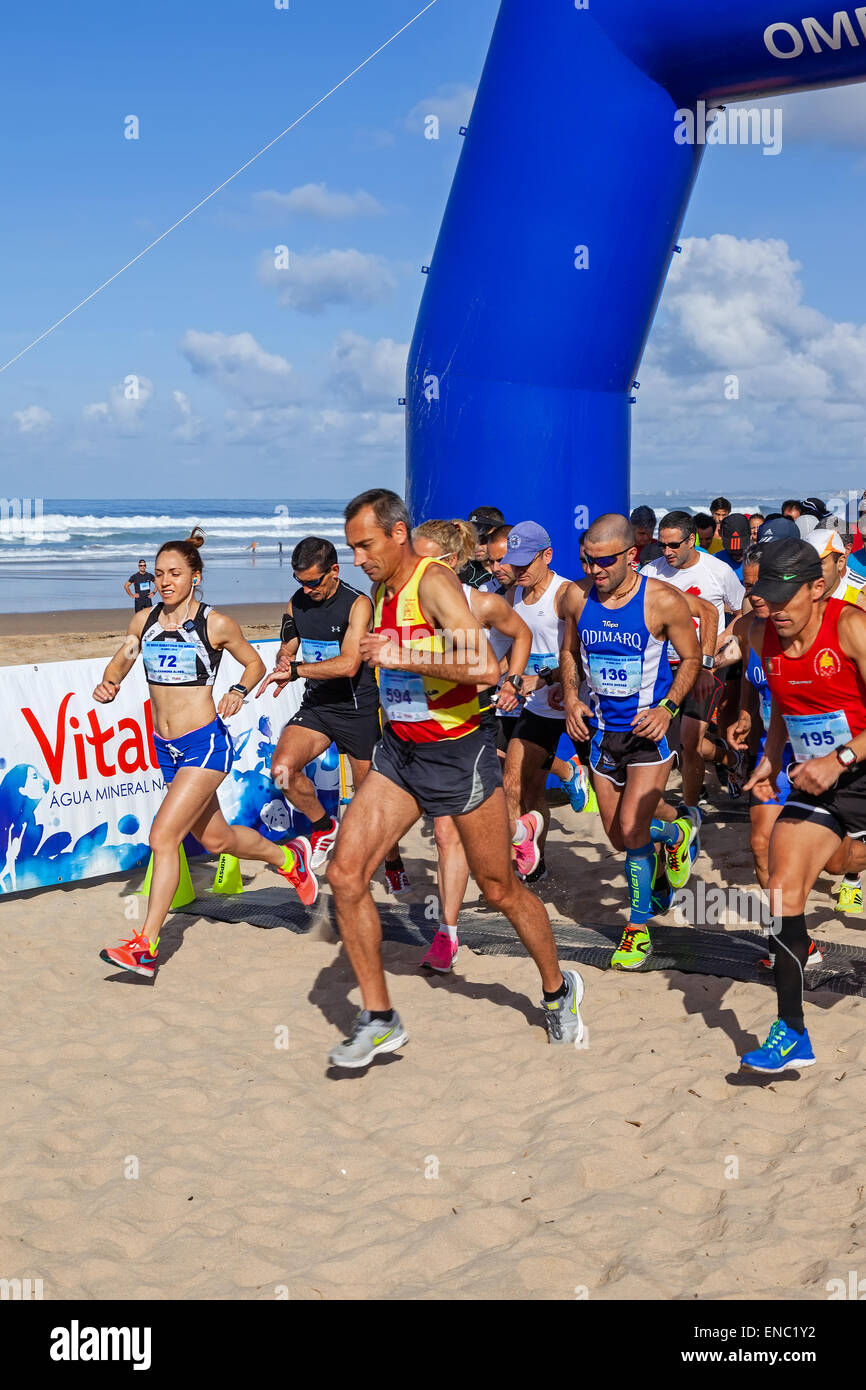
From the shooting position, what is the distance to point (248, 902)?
6527mm

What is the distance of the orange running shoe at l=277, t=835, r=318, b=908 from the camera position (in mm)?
6172

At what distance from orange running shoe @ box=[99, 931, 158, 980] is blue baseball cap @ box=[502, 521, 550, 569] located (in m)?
2.68

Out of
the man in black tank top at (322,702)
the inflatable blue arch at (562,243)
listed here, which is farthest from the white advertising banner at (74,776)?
the inflatable blue arch at (562,243)

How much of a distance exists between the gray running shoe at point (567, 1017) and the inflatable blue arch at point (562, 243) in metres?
4.25

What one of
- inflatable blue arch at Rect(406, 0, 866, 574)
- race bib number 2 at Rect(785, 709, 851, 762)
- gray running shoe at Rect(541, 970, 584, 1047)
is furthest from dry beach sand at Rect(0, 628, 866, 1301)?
inflatable blue arch at Rect(406, 0, 866, 574)

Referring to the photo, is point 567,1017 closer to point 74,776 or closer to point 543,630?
point 543,630

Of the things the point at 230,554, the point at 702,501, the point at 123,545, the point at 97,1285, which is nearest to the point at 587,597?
the point at 97,1285

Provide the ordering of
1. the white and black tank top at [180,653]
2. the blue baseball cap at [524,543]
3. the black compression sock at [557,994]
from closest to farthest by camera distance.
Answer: the black compression sock at [557,994] → the white and black tank top at [180,653] → the blue baseball cap at [524,543]

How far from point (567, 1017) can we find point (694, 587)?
383 cm

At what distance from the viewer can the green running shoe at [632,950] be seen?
5344 millimetres

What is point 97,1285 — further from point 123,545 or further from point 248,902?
point 123,545

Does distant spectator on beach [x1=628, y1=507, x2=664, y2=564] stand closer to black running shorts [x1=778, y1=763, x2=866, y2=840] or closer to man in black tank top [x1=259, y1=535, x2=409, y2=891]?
man in black tank top [x1=259, y1=535, x2=409, y2=891]

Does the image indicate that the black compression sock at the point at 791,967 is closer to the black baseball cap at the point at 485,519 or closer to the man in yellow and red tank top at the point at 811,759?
the man in yellow and red tank top at the point at 811,759

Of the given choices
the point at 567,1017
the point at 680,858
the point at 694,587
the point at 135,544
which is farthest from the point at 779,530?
the point at 135,544
